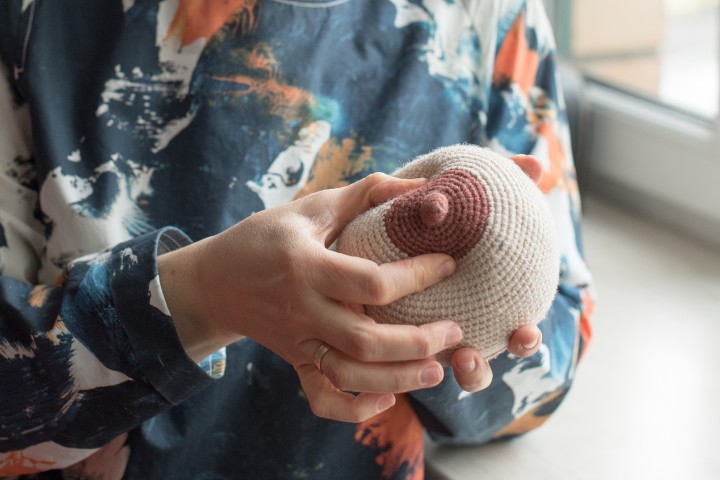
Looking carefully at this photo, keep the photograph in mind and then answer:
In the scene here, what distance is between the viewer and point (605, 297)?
0.99 m

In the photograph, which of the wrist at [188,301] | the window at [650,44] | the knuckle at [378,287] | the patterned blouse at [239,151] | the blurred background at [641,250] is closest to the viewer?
the knuckle at [378,287]

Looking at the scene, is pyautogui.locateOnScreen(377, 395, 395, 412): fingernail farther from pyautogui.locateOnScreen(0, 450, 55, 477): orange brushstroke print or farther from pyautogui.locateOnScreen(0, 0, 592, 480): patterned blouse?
pyautogui.locateOnScreen(0, 450, 55, 477): orange brushstroke print

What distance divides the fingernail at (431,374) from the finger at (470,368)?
1cm

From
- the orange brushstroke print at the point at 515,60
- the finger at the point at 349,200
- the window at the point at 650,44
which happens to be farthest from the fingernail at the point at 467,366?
the window at the point at 650,44

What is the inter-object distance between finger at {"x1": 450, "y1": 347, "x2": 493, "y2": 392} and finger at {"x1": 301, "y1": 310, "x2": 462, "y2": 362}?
0.01 metres

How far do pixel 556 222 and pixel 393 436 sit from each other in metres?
0.24

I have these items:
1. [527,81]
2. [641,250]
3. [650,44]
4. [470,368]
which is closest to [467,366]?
[470,368]

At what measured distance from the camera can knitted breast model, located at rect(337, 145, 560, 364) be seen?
0.48 m

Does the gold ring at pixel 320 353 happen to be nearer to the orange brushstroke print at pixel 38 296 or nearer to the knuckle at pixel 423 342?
the knuckle at pixel 423 342

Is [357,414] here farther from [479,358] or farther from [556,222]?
[556,222]

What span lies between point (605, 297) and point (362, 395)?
0.55 m

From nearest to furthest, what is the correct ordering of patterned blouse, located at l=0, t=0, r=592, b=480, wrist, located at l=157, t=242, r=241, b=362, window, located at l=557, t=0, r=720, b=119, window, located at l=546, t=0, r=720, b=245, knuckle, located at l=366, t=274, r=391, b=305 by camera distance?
1. knuckle, located at l=366, t=274, r=391, b=305
2. wrist, located at l=157, t=242, r=241, b=362
3. patterned blouse, located at l=0, t=0, r=592, b=480
4. window, located at l=546, t=0, r=720, b=245
5. window, located at l=557, t=0, r=720, b=119

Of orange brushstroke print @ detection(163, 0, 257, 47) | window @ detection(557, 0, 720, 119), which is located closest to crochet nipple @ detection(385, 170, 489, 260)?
orange brushstroke print @ detection(163, 0, 257, 47)

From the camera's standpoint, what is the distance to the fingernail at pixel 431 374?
490 mm
